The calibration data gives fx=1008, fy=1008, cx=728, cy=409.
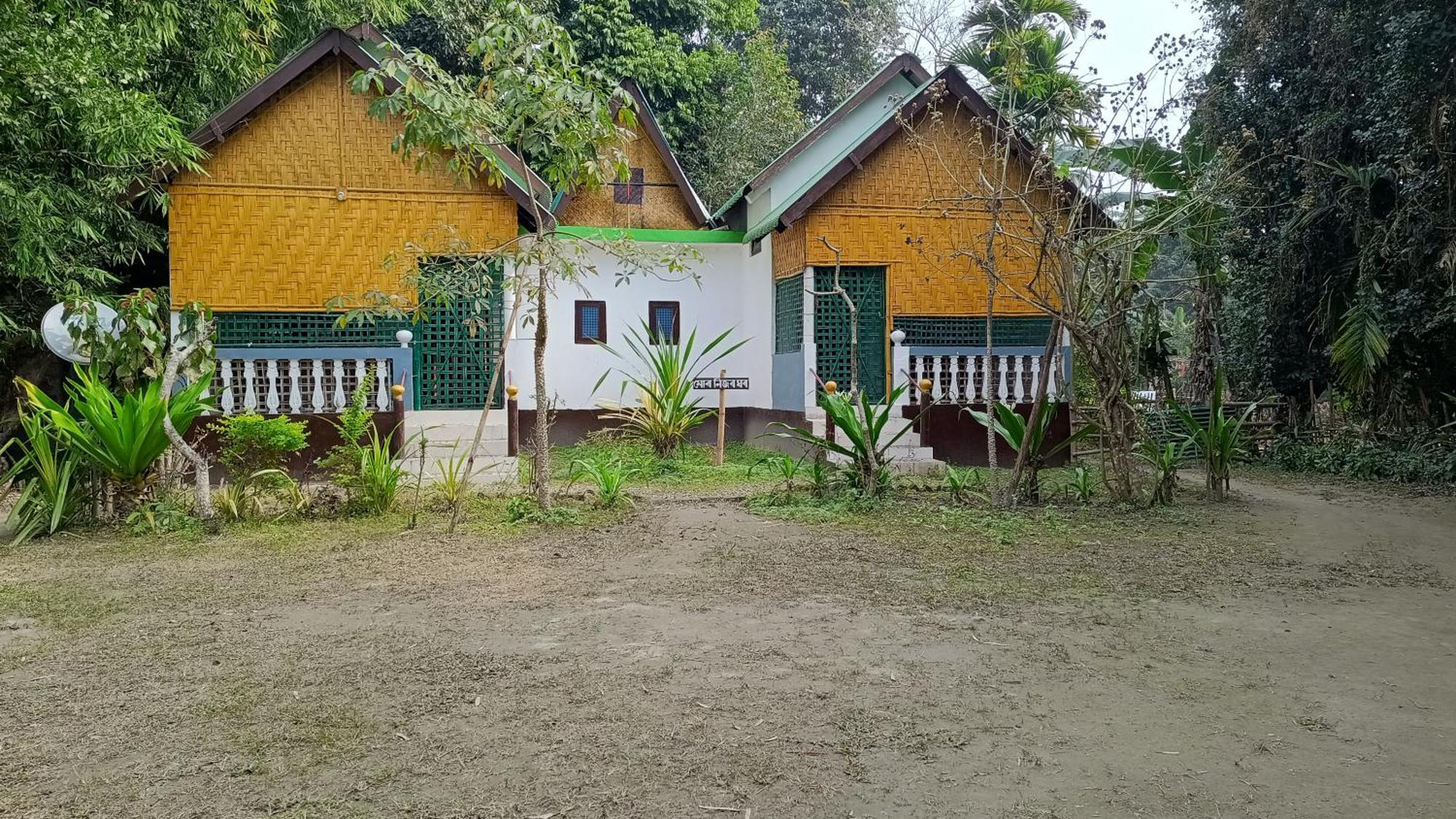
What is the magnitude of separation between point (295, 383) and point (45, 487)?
132 inches

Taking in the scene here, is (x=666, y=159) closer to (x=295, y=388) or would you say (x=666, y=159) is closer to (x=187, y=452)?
(x=295, y=388)

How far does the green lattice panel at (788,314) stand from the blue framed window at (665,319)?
4.89 feet

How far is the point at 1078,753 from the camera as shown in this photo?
2855mm

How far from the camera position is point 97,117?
856cm

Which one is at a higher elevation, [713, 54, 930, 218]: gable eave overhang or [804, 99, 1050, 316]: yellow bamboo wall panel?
[713, 54, 930, 218]: gable eave overhang

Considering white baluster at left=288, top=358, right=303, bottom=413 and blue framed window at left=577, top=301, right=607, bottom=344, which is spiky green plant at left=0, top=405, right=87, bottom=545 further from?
blue framed window at left=577, top=301, right=607, bottom=344

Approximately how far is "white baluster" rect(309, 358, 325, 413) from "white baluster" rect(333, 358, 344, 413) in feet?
0.42

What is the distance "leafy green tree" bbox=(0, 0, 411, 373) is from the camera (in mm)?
8305

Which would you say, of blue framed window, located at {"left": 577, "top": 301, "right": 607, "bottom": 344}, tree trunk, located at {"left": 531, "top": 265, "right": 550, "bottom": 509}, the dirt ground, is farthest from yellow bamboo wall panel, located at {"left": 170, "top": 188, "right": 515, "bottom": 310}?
the dirt ground

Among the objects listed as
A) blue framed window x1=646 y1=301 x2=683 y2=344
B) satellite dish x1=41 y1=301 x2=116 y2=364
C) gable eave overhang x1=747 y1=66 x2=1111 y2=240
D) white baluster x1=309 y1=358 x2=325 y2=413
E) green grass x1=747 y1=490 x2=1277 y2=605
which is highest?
gable eave overhang x1=747 y1=66 x2=1111 y2=240

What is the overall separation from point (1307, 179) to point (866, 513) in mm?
7338

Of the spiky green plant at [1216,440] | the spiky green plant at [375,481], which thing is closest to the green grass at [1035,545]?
the spiky green plant at [1216,440]

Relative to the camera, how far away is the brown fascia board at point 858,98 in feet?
45.3

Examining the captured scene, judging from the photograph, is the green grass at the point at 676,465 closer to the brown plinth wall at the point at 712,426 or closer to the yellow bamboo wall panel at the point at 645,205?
the brown plinth wall at the point at 712,426
